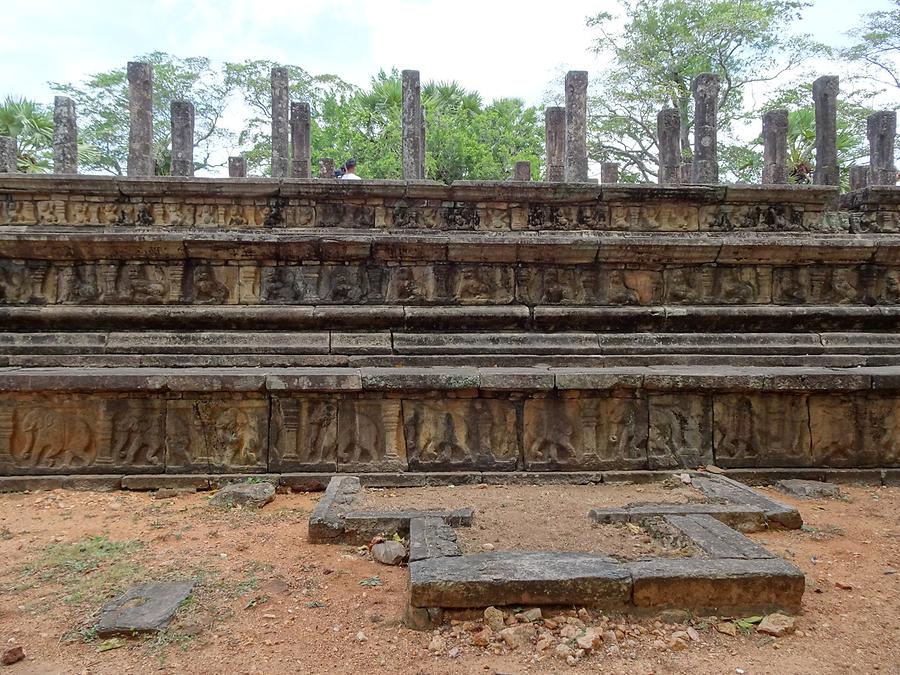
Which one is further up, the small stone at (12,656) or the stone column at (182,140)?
the stone column at (182,140)

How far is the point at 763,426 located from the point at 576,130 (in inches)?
350

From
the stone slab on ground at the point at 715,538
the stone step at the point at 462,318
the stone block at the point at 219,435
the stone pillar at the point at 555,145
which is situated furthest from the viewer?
the stone pillar at the point at 555,145

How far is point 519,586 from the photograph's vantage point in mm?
2752

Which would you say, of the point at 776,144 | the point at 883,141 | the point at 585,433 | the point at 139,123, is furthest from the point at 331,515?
the point at 883,141

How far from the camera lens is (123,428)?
512 cm

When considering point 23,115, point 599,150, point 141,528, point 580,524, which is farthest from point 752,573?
point 599,150

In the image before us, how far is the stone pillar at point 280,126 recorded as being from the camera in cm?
1327

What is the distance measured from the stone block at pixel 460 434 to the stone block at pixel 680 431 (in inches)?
48.2

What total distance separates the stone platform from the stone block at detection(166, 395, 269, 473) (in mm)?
19

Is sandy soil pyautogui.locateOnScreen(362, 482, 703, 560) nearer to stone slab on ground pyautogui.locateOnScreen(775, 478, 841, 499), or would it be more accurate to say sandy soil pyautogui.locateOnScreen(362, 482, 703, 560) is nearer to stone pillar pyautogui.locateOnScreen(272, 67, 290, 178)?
stone slab on ground pyautogui.locateOnScreen(775, 478, 841, 499)

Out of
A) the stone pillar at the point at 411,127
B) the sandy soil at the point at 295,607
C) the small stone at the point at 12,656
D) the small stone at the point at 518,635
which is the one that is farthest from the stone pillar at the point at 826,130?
the small stone at the point at 12,656

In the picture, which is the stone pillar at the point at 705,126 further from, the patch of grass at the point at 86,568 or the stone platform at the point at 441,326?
the patch of grass at the point at 86,568

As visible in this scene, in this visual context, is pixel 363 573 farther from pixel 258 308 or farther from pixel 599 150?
pixel 599 150

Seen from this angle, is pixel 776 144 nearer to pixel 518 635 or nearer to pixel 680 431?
pixel 680 431
